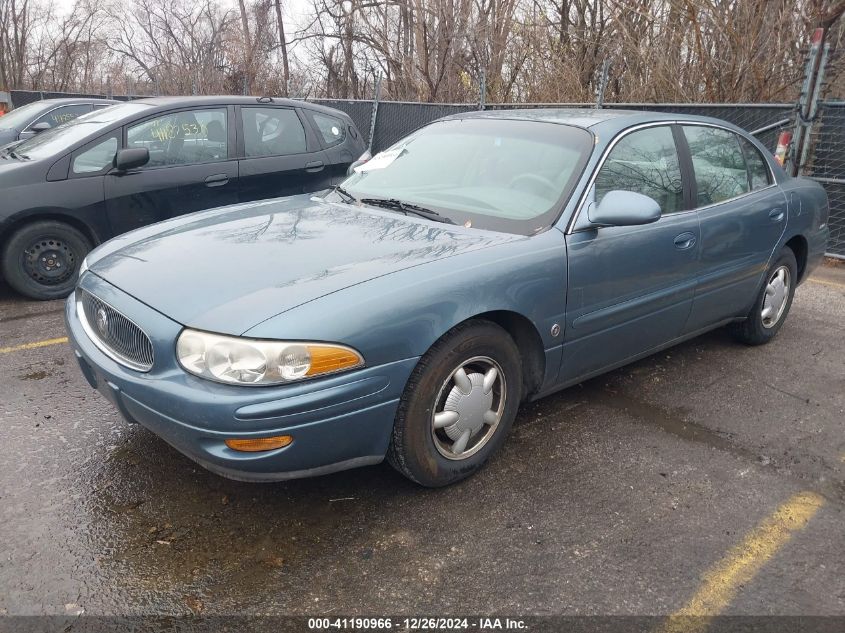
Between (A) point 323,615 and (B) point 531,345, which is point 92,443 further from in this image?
(B) point 531,345

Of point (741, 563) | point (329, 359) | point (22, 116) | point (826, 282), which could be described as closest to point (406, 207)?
point (329, 359)

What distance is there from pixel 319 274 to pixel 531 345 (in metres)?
1.05

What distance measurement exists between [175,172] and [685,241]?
4.09 meters

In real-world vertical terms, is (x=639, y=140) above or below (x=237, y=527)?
above

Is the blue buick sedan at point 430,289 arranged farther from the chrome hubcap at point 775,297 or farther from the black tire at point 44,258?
the black tire at point 44,258

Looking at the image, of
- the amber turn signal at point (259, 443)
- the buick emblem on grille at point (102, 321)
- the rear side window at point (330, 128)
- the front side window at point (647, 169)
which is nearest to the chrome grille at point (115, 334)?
the buick emblem on grille at point (102, 321)

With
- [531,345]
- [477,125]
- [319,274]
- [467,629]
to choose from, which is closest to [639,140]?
[477,125]

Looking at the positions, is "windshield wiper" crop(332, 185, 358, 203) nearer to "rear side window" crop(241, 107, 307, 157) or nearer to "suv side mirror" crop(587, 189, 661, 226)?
"suv side mirror" crop(587, 189, 661, 226)

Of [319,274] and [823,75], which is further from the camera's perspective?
[823,75]

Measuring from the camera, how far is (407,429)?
2.55 meters

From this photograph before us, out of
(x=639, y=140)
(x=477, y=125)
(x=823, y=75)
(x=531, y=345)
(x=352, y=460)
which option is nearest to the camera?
(x=352, y=460)

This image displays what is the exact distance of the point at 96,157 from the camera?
538cm

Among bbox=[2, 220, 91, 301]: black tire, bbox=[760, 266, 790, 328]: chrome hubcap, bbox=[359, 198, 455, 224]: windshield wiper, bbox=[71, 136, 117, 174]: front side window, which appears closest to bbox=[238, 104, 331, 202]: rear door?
bbox=[71, 136, 117, 174]: front side window

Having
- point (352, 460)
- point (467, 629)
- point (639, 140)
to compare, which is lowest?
point (467, 629)
